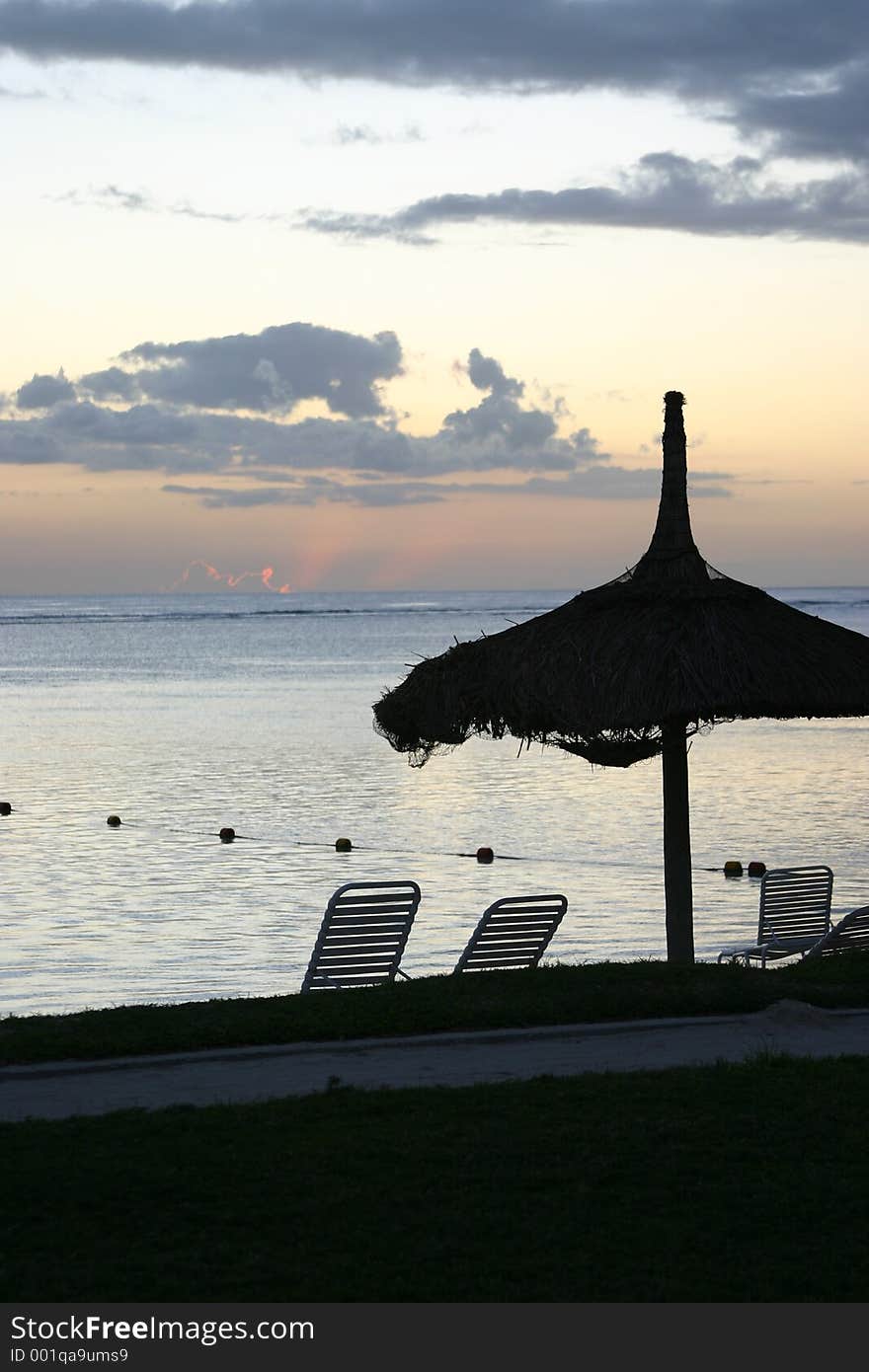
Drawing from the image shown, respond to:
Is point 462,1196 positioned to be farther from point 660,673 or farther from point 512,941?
point 660,673

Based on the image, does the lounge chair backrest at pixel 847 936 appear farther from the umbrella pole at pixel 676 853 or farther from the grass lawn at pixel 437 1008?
the grass lawn at pixel 437 1008

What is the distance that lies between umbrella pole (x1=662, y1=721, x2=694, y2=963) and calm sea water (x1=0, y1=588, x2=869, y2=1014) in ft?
10.8

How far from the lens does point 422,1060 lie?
350 inches

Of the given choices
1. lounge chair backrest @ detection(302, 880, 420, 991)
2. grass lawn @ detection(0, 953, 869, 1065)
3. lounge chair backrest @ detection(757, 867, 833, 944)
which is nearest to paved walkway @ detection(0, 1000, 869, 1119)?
grass lawn @ detection(0, 953, 869, 1065)

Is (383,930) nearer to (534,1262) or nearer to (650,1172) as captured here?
(650,1172)

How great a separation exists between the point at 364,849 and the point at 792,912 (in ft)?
39.9

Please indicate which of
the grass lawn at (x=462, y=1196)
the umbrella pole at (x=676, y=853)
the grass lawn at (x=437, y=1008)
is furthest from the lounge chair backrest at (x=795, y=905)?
the grass lawn at (x=462, y=1196)

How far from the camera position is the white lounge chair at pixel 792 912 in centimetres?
1384

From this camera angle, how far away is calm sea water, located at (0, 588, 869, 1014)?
16.8 meters

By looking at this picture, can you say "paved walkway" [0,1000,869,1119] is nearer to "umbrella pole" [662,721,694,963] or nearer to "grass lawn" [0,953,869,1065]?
"grass lawn" [0,953,869,1065]

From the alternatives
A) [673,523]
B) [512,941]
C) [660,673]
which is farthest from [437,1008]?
[673,523]

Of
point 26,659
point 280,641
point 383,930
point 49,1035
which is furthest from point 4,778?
point 280,641

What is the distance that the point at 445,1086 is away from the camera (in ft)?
26.2
